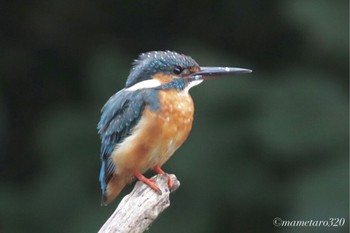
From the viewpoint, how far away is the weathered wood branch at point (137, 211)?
3.62 meters

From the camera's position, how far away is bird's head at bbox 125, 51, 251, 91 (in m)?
4.14

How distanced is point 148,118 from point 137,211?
482 mm

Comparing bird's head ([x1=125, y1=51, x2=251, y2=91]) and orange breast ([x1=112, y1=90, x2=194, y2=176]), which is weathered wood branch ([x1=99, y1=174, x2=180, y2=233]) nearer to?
orange breast ([x1=112, y1=90, x2=194, y2=176])

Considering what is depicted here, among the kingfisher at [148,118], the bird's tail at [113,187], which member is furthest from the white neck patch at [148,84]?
the bird's tail at [113,187]

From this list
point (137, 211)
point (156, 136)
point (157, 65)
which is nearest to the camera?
point (137, 211)

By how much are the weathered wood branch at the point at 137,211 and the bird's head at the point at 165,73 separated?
45 centimetres

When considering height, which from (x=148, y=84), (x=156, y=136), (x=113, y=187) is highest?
(x=148, y=84)

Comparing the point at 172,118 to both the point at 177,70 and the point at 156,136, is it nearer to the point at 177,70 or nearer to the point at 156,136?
the point at 156,136

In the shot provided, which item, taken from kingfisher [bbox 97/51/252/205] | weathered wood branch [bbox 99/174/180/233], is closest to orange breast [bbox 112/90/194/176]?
kingfisher [bbox 97/51/252/205]

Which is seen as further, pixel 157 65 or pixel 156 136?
pixel 157 65

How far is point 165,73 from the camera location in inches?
163

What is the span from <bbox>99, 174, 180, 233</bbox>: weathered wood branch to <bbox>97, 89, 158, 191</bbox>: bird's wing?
0.30m

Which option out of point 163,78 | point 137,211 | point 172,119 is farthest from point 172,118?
point 137,211

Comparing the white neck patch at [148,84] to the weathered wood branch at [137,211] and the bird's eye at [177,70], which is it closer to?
the bird's eye at [177,70]
